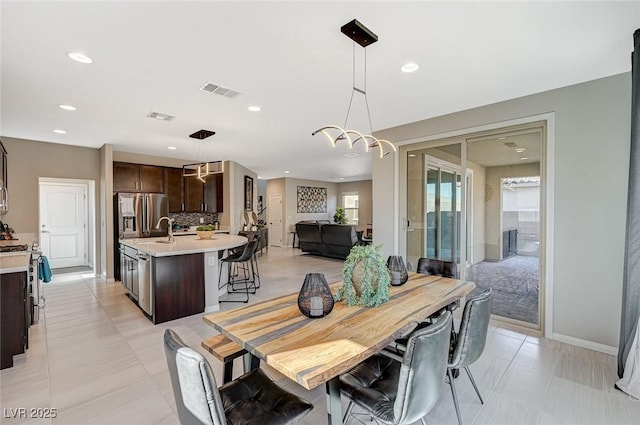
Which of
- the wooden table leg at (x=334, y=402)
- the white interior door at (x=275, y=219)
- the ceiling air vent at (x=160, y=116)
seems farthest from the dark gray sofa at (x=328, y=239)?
the wooden table leg at (x=334, y=402)

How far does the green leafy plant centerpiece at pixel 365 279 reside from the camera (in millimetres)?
1927

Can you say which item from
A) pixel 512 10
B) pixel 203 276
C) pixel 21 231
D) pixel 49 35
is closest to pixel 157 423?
pixel 203 276

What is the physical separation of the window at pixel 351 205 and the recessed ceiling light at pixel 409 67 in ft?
33.2

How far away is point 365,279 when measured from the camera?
1947mm

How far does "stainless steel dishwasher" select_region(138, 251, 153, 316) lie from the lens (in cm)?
366

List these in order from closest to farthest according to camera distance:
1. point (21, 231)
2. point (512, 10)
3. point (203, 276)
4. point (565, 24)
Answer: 1. point (512, 10)
2. point (565, 24)
3. point (203, 276)
4. point (21, 231)

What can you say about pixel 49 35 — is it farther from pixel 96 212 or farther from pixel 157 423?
pixel 96 212

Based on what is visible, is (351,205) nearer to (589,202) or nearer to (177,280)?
(177,280)

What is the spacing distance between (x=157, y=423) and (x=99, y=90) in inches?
125

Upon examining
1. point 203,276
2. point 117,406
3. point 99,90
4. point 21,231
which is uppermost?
point 99,90

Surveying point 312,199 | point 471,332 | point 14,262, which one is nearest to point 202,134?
point 14,262

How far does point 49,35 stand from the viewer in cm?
214

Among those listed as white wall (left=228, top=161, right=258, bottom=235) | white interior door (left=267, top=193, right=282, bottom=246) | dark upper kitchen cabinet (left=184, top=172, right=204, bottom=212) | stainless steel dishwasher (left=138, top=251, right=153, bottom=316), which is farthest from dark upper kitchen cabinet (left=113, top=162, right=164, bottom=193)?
white interior door (left=267, top=193, right=282, bottom=246)

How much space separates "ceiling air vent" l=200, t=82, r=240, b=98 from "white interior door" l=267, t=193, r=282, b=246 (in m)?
8.16
